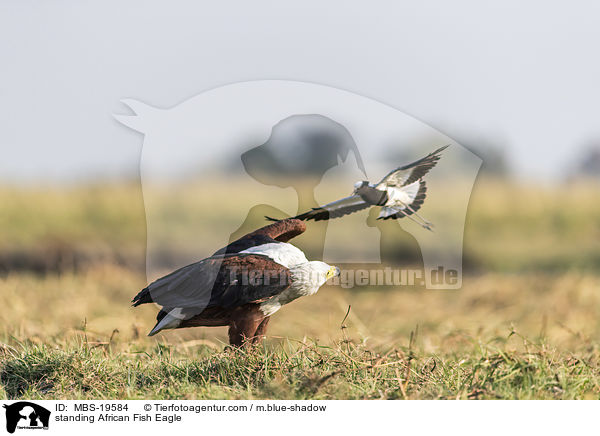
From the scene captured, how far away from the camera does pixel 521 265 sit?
9.45 m

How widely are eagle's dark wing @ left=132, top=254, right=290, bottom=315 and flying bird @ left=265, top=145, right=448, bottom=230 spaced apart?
0.40 meters

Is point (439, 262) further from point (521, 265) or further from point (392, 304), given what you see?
point (521, 265)

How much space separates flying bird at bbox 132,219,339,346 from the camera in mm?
2623

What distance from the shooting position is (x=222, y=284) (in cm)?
263

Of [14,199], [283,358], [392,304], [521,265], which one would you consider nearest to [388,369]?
[283,358]

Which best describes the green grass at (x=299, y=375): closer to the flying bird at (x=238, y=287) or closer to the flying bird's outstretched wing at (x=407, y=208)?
the flying bird at (x=238, y=287)

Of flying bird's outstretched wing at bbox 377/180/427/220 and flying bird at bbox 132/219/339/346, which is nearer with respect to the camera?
flying bird at bbox 132/219/339/346

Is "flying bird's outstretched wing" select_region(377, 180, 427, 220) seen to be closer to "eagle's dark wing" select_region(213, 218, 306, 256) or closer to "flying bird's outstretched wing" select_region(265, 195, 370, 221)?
"flying bird's outstretched wing" select_region(265, 195, 370, 221)

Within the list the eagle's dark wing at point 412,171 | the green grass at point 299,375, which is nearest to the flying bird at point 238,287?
the green grass at point 299,375
